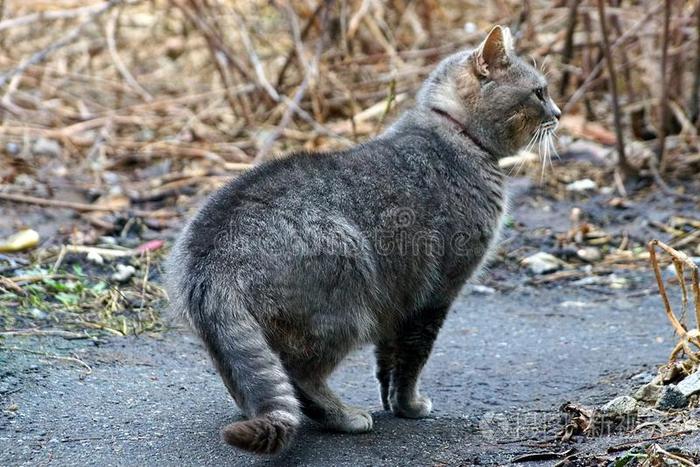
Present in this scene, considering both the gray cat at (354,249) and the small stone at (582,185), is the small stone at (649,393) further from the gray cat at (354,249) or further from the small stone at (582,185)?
the small stone at (582,185)

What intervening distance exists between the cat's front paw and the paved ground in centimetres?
5

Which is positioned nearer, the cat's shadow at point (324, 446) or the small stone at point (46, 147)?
the cat's shadow at point (324, 446)

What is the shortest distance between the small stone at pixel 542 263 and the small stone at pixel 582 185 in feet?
3.46

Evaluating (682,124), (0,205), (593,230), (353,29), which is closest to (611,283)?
(593,230)

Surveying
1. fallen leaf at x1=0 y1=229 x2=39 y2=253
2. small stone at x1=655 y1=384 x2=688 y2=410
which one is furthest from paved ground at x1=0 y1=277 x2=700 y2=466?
fallen leaf at x1=0 y1=229 x2=39 y2=253

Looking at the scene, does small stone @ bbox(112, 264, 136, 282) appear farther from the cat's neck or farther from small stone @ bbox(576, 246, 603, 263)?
small stone @ bbox(576, 246, 603, 263)

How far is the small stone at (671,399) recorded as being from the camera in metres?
3.19

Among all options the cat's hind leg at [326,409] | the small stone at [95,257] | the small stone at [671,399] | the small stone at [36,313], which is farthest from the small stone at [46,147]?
the small stone at [671,399]

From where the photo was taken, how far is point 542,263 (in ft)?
18.4

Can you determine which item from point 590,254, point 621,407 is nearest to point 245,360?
point 621,407

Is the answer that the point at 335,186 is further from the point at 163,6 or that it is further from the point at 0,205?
the point at 163,6

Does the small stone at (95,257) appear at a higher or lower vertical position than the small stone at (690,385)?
lower

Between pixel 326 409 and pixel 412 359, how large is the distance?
1.66 ft

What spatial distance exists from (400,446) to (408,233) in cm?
79
